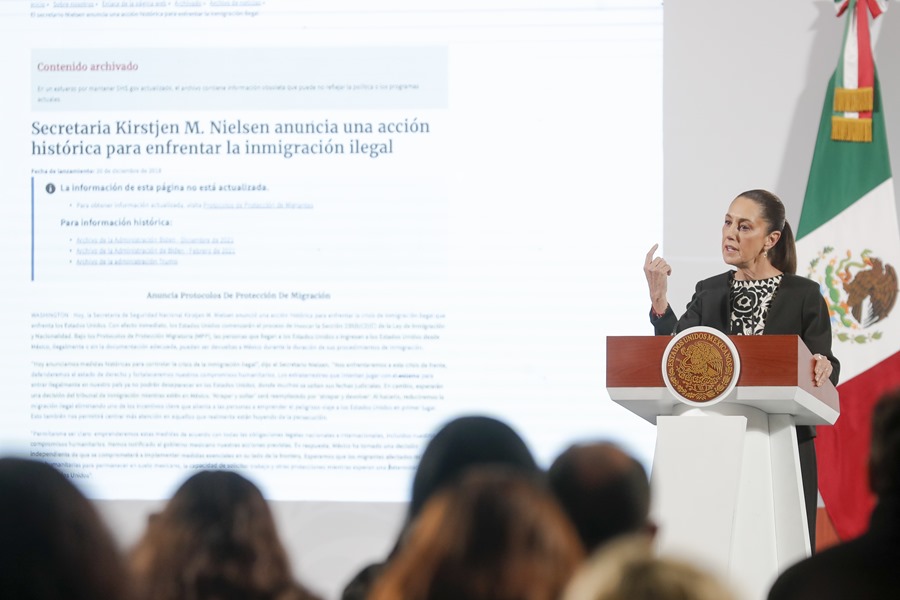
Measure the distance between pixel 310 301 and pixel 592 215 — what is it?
4.25ft

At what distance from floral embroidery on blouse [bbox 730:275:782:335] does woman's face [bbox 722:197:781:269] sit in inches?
4.0

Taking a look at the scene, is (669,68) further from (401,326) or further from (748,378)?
(748,378)

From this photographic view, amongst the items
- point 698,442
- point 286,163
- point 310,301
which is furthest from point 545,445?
point 698,442

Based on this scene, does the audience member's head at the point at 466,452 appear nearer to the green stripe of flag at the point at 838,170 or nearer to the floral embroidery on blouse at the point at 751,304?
the floral embroidery on blouse at the point at 751,304

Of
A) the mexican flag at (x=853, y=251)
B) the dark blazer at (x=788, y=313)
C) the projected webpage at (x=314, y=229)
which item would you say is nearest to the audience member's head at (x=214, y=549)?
the dark blazer at (x=788, y=313)

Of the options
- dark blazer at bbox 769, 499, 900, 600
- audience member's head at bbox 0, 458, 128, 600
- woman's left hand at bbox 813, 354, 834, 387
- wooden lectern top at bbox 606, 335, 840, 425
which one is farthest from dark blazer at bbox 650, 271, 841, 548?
audience member's head at bbox 0, 458, 128, 600

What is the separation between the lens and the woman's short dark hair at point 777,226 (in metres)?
3.30

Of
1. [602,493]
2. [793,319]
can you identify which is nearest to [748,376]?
[793,319]

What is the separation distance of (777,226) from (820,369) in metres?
0.54

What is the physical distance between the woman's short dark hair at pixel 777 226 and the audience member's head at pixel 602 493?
1.71 m

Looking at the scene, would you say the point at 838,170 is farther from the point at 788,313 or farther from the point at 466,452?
the point at 466,452

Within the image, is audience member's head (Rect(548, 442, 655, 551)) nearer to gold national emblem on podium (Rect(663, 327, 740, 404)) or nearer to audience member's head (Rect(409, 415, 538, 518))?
audience member's head (Rect(409, 415, 538, 518))

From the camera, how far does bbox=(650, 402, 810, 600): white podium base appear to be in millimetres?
2600

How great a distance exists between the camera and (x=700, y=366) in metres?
2.69
